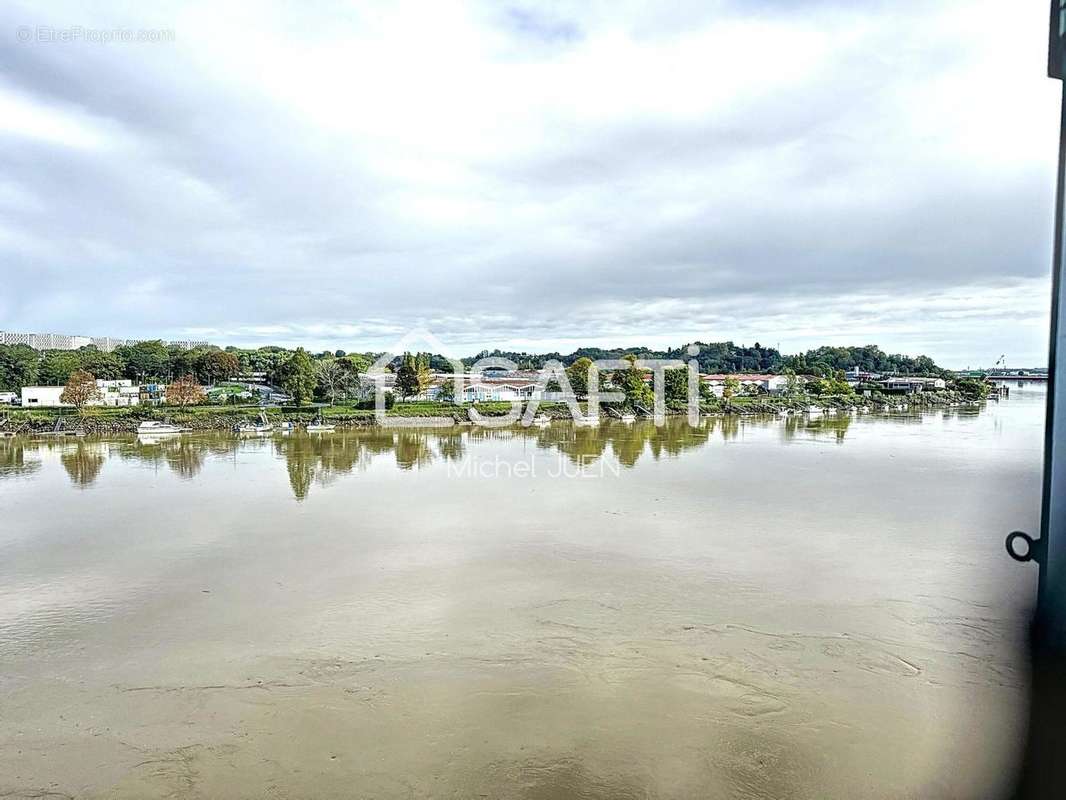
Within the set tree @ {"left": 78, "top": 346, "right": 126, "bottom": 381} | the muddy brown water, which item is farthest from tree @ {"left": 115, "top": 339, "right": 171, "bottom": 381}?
the muddy brown water

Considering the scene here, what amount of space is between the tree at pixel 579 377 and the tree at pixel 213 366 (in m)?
19.2

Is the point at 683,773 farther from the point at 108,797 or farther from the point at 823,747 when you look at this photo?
the point at 108,797

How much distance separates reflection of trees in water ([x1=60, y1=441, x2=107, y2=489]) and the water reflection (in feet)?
0.07

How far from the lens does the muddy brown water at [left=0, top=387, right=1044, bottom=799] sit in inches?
140

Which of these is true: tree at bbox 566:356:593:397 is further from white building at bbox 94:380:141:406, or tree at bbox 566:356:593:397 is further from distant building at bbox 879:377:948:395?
distant building at bbox 879:377:948:395

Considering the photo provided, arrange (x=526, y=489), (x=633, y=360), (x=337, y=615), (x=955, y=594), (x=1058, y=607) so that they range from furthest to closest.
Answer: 1. (x=633, y=360)
2. (x=526, y=489)
3. (x=955, y=594)
4. (x=337, y=615)
5. (x=1058, y=607)

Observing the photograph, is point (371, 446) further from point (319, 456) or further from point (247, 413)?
point (247, 413)

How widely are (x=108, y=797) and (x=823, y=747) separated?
12.2ft

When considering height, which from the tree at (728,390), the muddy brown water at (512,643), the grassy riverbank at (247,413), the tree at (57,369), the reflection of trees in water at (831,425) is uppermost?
the tree at (57,369)

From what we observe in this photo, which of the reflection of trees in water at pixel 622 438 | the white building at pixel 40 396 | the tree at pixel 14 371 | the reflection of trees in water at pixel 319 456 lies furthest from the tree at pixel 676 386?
the tree at pixel 14 371

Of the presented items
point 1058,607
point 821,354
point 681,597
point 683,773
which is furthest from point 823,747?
point 821,354

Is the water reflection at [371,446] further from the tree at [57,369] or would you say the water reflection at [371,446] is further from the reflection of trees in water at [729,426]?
the tree at [57,369]

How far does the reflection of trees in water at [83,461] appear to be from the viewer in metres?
13.2

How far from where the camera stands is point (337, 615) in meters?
5.76
